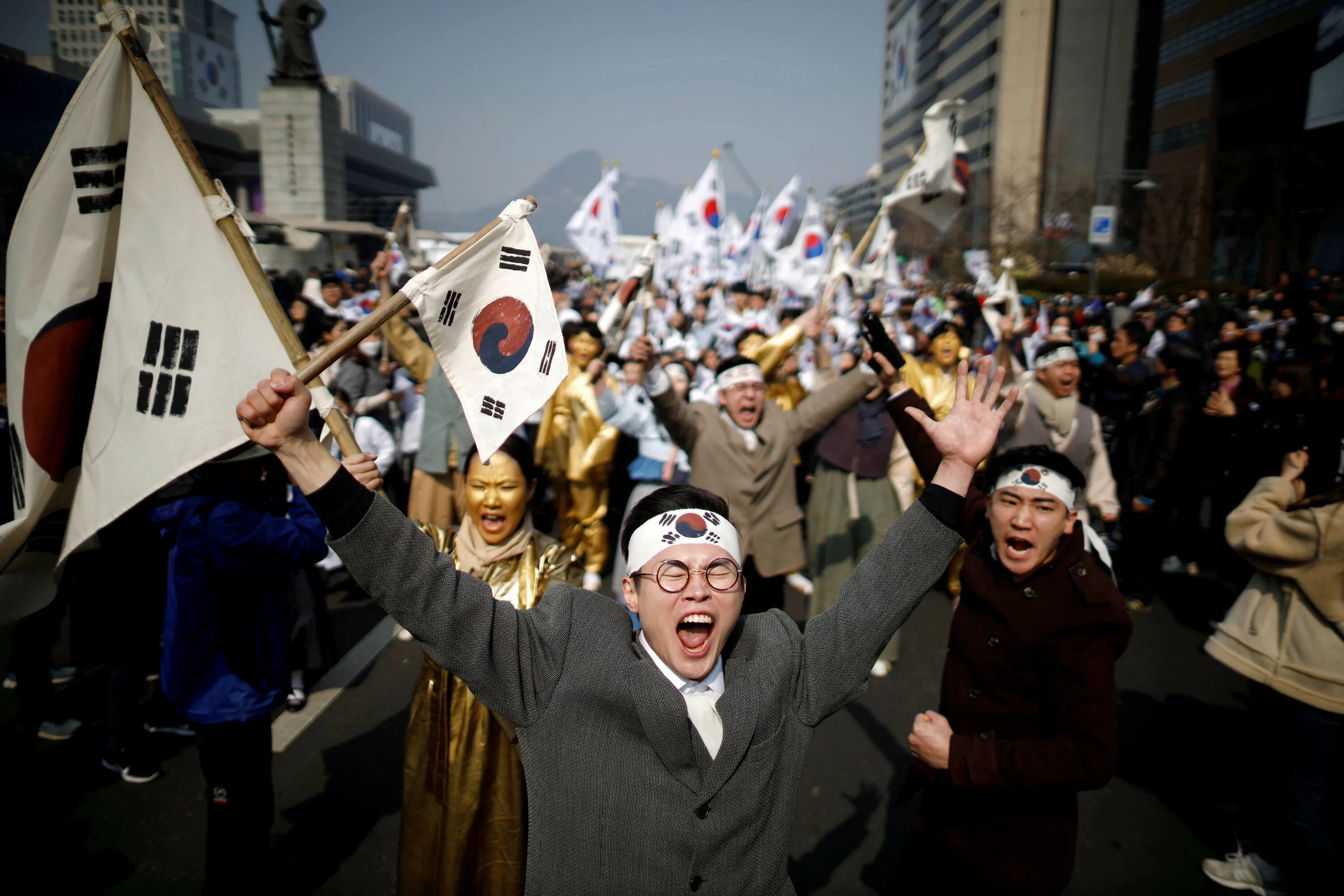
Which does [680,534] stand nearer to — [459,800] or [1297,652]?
[459,800]

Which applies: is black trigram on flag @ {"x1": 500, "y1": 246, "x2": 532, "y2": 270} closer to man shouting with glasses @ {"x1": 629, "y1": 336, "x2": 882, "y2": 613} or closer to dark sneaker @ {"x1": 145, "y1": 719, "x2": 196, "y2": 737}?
man shouting with glasses @ {"x1": 629, "y1": 336, "x2": 882, "y2": 613}

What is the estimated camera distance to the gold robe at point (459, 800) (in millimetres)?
2635

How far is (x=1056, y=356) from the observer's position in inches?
221

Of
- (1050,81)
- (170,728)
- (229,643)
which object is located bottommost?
(170,728)

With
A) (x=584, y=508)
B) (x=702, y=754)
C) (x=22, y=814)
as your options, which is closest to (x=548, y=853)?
(x=702, y=754)

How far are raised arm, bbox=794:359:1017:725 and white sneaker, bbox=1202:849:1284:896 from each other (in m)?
2.74

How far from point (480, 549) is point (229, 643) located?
1.01 m

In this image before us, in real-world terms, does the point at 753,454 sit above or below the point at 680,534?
below

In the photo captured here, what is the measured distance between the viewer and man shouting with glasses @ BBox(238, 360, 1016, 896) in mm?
1637

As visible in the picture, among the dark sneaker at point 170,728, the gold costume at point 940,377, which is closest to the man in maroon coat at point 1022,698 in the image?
the gold costume at point 940,377

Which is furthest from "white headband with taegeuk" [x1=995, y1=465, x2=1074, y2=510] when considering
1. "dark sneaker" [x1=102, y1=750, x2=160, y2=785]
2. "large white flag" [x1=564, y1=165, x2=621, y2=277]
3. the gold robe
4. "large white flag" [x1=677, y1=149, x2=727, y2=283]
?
"large white flag" [x1=677, y1=149, x2=727, y2=283]

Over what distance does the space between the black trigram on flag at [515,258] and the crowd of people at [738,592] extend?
2.22ft

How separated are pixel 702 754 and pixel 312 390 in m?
1.36

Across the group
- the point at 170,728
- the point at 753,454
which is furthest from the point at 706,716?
the point at 170,728
